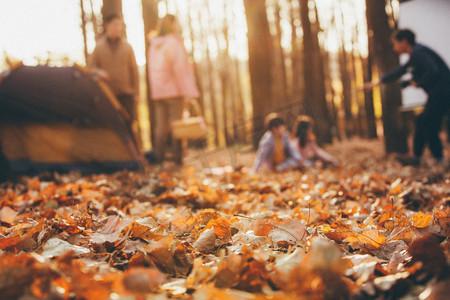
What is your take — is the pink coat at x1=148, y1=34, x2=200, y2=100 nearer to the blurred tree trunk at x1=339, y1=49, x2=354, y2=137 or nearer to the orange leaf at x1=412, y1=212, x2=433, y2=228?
the orange leaf at x1=412, y1=212, x2=433, y2=228

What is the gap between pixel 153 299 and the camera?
95 centimetres

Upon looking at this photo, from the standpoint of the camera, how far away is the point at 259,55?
10133 millimetres

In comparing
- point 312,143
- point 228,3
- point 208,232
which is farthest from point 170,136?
point 228,3

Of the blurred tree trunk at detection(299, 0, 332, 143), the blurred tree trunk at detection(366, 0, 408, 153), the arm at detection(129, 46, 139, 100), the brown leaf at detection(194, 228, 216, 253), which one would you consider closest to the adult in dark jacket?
the blurred tree trunk at detection(366, 0, 408, 153)

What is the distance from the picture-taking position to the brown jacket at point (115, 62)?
17.0 ft

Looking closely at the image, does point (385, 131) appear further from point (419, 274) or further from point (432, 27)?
point (419, 274)

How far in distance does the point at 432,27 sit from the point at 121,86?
4569 mm

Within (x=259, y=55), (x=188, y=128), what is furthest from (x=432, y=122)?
(x=259, y=55)

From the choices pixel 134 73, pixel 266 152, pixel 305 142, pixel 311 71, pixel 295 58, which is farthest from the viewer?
pixel 295 58

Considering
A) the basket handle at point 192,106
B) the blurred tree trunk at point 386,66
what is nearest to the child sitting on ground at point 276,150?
the basket handle at point 192,106

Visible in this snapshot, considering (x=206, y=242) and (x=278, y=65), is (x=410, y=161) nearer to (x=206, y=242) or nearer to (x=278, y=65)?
(x=206, y=242)

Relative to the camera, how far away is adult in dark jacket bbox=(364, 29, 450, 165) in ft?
15.8

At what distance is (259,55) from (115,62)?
568 centimetres

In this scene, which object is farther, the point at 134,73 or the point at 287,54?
the point at 287,54
